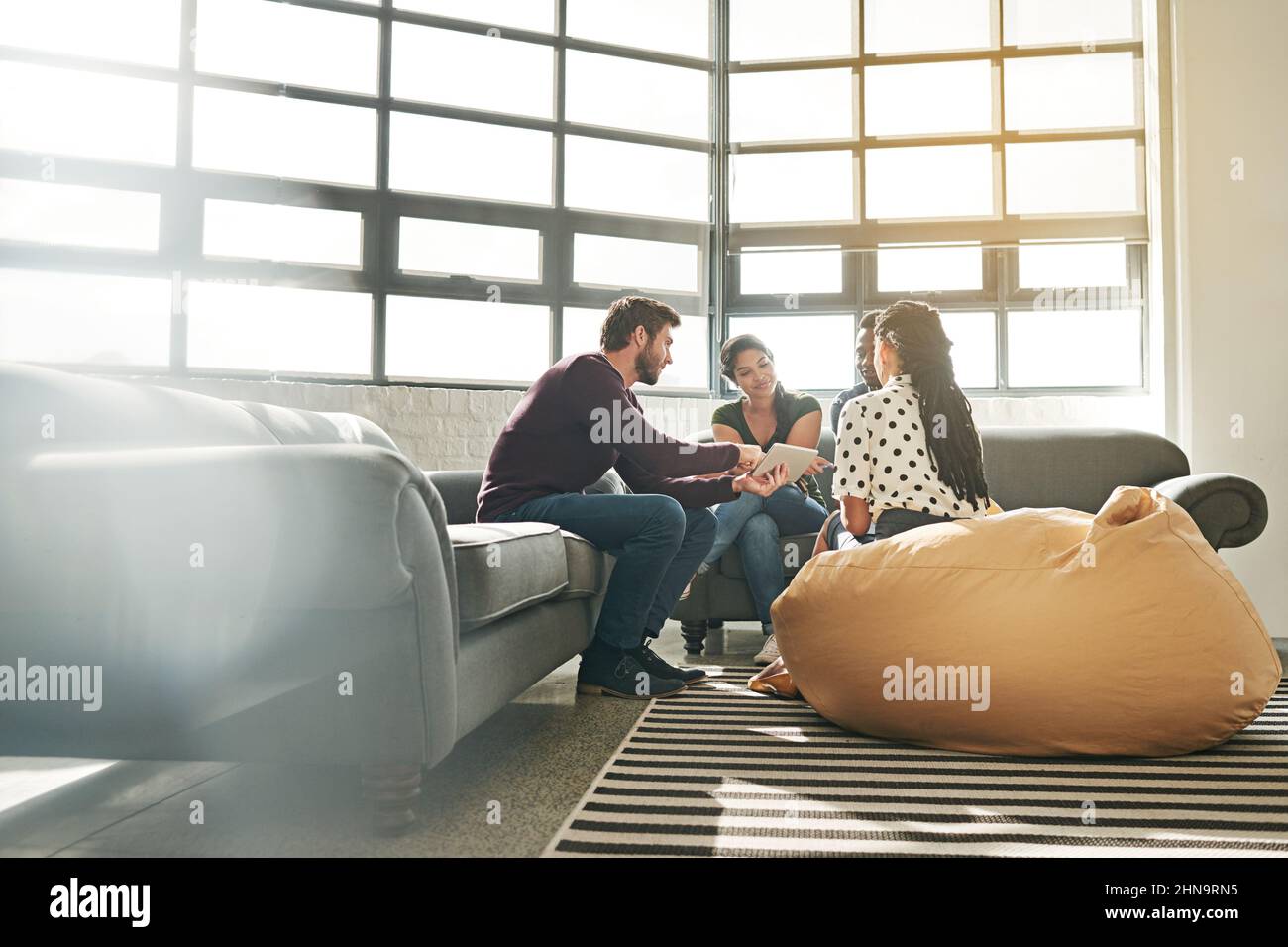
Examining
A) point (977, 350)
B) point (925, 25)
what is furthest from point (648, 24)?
point (977, 350)

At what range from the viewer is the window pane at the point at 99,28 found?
12.6 feet

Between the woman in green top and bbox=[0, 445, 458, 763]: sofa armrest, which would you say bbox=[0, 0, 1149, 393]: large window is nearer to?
the woman in green top

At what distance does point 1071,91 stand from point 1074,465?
2046 millimetres

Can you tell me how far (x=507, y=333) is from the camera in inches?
→ 176

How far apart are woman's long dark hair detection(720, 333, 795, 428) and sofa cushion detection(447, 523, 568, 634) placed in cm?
145

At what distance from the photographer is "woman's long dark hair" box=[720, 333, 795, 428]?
3.41 metres

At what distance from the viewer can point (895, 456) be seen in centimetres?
221

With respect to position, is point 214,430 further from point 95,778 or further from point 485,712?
point 485,712

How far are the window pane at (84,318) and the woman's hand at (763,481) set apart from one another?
8.95 ft

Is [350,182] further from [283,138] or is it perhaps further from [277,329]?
[277,329]

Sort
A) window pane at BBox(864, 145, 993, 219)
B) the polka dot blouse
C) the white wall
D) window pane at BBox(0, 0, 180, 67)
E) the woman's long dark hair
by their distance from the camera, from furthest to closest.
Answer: window pane at BBox(864, 145, 993, 219), window pane at BBox(0, 0, 180, 67), the white wall, the woman's long dark hair, the polka dot blouse

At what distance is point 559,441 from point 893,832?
1.39 m

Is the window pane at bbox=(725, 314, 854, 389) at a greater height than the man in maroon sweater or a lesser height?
greater

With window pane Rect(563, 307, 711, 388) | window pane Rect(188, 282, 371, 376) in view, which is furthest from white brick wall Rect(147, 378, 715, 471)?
window pane Rect(563, 307, 711, 388)
